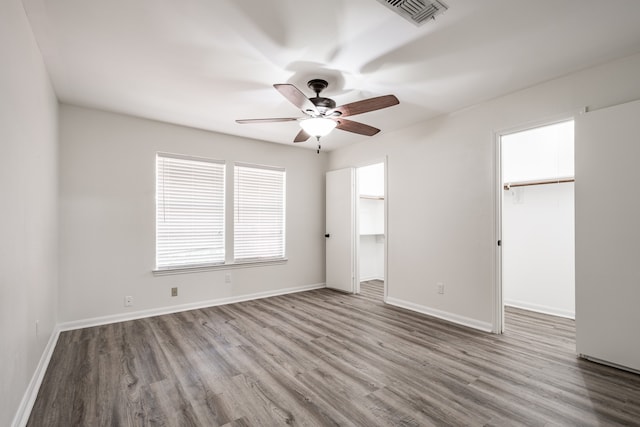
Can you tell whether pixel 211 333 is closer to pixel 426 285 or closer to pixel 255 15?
pixel 426 285

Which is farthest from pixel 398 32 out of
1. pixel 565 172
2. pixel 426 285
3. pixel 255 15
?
pixel 565 172

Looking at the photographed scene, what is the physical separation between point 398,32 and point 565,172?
10.6ft

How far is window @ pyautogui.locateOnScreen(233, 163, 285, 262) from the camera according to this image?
15.5 feet

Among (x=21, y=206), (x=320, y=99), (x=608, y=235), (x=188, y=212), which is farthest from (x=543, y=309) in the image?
(x=21, y=206)

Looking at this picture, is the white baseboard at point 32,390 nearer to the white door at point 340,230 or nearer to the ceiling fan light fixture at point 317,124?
the ceiling fan light fixture at point 317,124

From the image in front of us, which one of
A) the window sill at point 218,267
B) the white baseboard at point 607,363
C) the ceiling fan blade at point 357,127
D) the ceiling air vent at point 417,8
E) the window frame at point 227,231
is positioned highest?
the ceiling air vent at point 417,8

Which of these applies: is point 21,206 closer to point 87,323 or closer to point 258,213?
point 87,323

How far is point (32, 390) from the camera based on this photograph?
2.08m

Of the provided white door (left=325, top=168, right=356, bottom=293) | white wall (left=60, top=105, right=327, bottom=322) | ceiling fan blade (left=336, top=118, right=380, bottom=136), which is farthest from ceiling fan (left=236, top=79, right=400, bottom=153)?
white door (left=325, top=168, right=356, bottom=293)

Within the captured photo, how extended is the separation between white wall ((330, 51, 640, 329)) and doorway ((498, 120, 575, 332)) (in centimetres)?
68

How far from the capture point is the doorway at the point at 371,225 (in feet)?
19.9

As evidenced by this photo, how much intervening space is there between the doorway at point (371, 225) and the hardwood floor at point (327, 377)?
8.36ft

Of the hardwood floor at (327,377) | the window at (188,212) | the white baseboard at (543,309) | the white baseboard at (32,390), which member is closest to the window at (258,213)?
the window at (188,212)

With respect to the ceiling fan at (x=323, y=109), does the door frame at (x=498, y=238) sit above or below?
below
